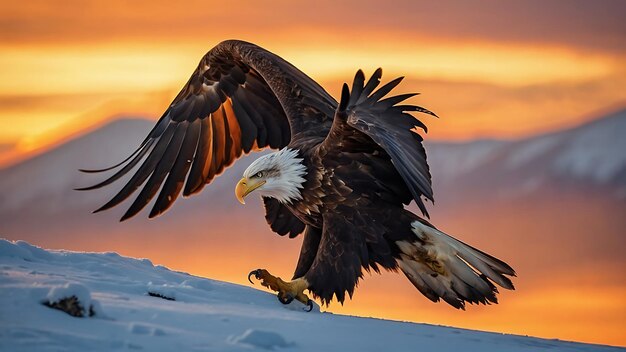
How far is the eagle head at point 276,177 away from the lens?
7598mm

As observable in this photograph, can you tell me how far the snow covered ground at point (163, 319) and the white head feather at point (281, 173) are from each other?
813 mm

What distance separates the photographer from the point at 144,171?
356 inches

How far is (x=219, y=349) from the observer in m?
5.25

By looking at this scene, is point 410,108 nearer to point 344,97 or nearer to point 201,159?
point 344,97

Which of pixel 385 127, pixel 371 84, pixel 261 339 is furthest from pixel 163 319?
pixel 371 84

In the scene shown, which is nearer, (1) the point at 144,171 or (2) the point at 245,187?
(2) the point at 245,187

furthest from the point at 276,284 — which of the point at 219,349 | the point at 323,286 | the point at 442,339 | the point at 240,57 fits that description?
the point at 240,57

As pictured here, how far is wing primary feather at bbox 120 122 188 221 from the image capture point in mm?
8688

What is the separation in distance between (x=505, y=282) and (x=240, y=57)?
3134 mm

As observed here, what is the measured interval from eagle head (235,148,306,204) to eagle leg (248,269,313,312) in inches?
23.4

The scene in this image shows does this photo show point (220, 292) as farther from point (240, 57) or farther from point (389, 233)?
point (240, 57)

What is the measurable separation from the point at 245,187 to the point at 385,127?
1176 mm

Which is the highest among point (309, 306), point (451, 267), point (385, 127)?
point (385, 127)

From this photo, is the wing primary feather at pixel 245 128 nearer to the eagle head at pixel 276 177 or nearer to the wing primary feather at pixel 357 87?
the eagle head at pixel 276 177
